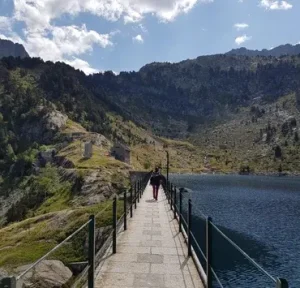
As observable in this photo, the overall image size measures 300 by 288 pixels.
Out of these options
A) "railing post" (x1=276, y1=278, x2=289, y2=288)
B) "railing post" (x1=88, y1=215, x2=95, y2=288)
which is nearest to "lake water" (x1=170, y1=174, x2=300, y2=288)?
"railing post" (x1=88, y1=215, x2=95, y2=288)

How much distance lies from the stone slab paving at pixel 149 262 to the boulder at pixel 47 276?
10.3 feet

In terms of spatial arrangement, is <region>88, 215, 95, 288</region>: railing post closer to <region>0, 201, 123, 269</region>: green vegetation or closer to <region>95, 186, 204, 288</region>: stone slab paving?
<region>95, 186, 204, 288</region>: stone slab paving

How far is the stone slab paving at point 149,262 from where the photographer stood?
1163 centimetres

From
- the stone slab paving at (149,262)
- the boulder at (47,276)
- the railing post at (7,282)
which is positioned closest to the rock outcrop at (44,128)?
the boulder at (47,276)

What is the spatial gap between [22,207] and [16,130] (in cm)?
9344

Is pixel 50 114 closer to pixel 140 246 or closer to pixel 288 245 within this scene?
pixel 288 245

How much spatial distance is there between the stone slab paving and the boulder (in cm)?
313

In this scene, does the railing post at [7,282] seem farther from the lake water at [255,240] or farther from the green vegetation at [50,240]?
the green vegetation at [50,240]

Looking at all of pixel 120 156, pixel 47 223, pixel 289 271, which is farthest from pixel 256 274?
pixel 120 156

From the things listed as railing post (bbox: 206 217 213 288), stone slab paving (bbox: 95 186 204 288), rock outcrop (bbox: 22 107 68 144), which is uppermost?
rock outcrop (bbox: 22 107 68 144)

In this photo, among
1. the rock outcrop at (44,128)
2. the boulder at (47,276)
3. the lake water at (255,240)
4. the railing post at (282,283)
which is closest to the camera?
the railing post at (282,283)

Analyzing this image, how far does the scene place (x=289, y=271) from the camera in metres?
34.3

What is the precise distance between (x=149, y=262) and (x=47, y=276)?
18.8ft

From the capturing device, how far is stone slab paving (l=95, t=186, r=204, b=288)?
11.6 m
